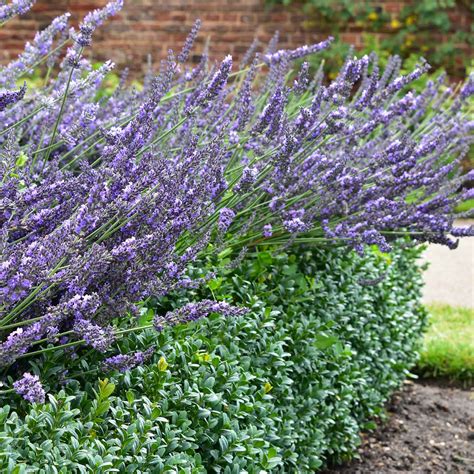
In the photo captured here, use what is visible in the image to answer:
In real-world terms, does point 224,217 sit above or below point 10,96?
below

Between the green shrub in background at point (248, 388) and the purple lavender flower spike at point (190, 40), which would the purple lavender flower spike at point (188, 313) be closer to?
the green shrub in background at point (248, 388)

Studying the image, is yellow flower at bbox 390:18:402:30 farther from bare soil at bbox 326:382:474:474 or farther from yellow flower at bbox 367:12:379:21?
bare soil at bbox 326:382:474:474

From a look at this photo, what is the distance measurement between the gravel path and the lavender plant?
2975mm

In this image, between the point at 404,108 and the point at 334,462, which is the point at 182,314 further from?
the point at 334,462

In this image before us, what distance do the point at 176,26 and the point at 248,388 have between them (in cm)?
1047

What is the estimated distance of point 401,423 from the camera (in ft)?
14.3

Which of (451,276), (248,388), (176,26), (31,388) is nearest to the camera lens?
(31,388)

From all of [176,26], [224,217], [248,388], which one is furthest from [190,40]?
[176,26]

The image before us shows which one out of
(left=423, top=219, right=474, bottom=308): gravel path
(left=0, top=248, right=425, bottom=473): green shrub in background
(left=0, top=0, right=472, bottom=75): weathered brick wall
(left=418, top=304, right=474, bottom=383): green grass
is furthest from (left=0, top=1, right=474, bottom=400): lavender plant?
(left=0, top=0, right=472, bottom=75): weathered brick wall

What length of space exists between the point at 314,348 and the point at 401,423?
1529mm

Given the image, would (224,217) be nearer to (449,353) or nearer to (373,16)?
(449,353)

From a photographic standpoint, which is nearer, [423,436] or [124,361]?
[124,361]

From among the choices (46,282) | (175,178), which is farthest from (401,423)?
(46,282)

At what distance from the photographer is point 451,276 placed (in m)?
7.40
